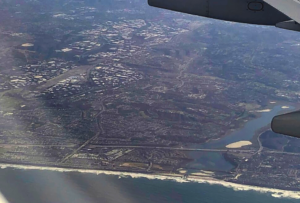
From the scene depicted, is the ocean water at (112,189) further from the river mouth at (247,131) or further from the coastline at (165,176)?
the river mouth at (247,131)

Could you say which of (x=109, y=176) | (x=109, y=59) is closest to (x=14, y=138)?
(x=109, y=176)

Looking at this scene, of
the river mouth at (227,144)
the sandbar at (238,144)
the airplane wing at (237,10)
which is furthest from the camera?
the sandbar at (238,144)

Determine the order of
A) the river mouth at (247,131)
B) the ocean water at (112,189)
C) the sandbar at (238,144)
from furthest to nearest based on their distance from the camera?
the river mouth at (247,131) → the sandbar at (238,144) → the ocean water at (112,189)

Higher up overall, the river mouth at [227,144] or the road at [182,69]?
the road at [182,69]

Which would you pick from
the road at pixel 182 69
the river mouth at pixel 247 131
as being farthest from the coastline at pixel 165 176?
the road at pixel 182 69

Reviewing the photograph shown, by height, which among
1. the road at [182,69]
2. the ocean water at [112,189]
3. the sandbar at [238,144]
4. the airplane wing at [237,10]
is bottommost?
the ocean water at [112,189]

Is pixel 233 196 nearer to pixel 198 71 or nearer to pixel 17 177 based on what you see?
pixel 17 177

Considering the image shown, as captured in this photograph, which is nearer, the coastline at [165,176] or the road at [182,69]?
the coastline at [165,176]

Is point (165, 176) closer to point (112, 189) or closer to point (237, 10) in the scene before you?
point (112, 189)
